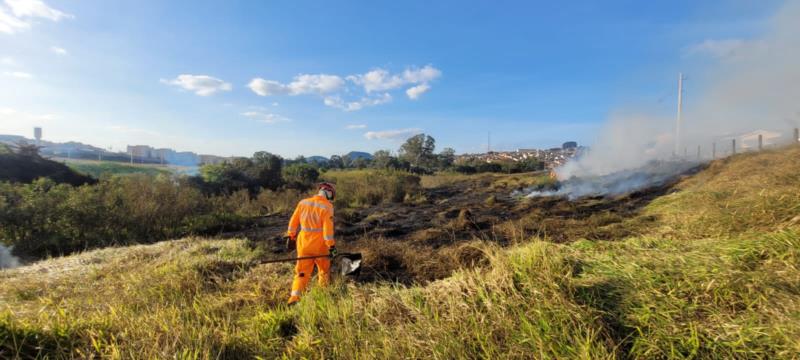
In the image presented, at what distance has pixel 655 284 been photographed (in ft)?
7.66

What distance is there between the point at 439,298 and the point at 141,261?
6.16 m

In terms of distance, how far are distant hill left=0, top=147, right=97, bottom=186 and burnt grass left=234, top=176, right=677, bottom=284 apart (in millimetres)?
14328

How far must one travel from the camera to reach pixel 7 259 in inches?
289

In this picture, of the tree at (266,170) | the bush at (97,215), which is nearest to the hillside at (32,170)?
the tree at (266,170)

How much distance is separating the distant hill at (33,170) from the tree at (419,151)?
4326 cm

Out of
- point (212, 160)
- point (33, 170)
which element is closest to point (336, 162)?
point (212, 160)

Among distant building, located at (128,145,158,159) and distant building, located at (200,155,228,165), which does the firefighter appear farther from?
distant building, located at (128,145,158,159)

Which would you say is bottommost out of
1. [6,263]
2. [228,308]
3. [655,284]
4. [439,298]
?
[6,263]

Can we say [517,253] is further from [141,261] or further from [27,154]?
[27,154]

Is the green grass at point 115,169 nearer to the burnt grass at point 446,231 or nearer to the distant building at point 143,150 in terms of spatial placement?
the burnt grass at point 446,231

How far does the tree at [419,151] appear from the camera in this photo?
57.4m

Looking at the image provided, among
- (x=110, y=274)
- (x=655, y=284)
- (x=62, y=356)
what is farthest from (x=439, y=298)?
(x=110, y=274)

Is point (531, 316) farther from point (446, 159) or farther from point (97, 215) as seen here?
point (446, 159)

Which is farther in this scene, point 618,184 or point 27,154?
point 27,154
